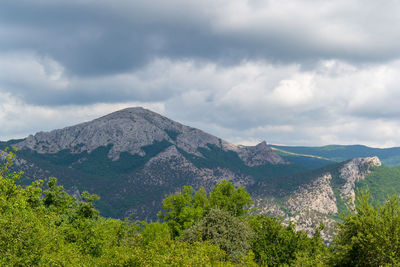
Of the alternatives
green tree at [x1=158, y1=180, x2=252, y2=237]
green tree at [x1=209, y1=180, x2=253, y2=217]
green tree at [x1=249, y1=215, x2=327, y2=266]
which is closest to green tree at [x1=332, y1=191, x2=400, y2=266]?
green tree at [x1=249, y1=215, x2=327, y2=266]

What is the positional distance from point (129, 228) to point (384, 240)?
215 ft

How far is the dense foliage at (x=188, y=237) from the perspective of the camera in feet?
96.0

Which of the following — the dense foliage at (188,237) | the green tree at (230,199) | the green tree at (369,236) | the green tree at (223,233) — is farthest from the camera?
the green tree at (230,199)

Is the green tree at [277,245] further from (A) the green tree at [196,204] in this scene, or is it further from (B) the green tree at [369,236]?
(B) the green tree at [369,236]

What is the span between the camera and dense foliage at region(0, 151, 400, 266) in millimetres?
29266

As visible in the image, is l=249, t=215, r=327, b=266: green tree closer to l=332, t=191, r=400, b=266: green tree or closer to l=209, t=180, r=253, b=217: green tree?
l=209, t=180, r=253, b=217: green tree

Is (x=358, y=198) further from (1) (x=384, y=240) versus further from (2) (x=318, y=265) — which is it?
(2) (x=318, y=265)

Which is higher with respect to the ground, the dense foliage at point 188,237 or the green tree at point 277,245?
the dense foliage at point 188,237

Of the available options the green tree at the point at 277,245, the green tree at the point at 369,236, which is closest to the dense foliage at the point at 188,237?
the green tree at the point at 369,236

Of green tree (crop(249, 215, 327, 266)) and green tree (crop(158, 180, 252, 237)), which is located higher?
green tree (crop(158, 180, 252, 237))

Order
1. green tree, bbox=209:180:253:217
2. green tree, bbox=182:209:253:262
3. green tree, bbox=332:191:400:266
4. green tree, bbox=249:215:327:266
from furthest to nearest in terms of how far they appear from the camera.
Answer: green tree, bbox=209:180:253:217 < green tree, bbox=249:215:327:266 < green tree, bbox=182:209:253:262 < green tree, bbox=332:191:400:266

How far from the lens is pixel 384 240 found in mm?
28844

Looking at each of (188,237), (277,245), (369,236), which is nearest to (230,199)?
(277,245)

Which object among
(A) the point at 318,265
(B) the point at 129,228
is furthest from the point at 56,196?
(A) the point at 318,265
